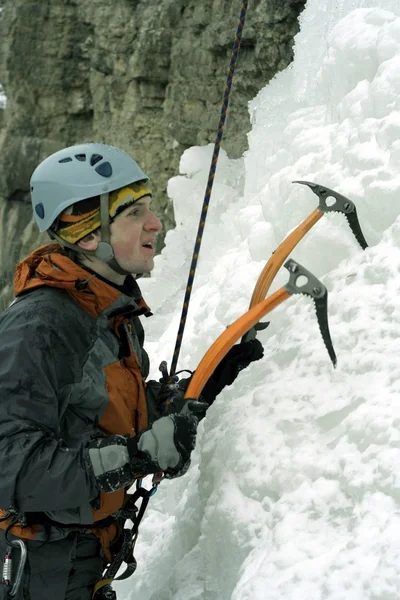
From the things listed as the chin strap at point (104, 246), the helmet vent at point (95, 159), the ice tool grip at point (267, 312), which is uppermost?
the helmet vent at point (95, 159)

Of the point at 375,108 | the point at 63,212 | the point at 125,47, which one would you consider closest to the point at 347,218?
the point at 375,108

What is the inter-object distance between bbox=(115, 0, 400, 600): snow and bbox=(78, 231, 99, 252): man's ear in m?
0.79

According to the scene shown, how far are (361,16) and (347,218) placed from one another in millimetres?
1203

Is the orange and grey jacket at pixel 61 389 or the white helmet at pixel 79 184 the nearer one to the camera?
the orange and grey jacket at pixel 61 389

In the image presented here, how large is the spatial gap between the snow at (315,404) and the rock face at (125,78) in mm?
3383

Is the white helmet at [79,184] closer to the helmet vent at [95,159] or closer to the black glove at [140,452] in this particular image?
the helmet vent at [95,159]

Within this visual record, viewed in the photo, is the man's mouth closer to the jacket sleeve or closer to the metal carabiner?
the jacket sleeve

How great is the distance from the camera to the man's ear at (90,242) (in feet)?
7.50

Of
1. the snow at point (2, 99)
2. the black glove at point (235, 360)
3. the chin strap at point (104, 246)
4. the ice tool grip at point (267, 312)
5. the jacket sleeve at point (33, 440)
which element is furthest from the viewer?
the snow at point (2, 99)

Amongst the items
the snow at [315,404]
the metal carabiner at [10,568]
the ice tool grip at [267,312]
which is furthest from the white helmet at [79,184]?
the metal carabiner at [10,568]

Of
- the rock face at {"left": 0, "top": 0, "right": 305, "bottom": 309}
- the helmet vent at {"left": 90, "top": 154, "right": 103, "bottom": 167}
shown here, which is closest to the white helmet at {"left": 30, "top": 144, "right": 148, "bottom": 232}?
the helmet vent at {"left": 90, "top": 154, "right": 103, "bottom": 167}

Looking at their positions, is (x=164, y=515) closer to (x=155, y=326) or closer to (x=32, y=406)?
(x=32, y=406)

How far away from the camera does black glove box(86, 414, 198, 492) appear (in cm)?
190

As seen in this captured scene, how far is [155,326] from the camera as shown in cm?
584
